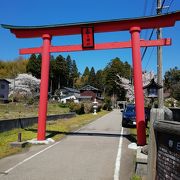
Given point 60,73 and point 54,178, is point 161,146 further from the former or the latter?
A: point 60,73

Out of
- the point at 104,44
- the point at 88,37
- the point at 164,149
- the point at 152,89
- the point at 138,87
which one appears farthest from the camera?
the point at 88,37

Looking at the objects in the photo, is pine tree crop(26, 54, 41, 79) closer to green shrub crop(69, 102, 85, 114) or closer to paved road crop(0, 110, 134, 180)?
green shrub crop(69, 102, 85, 114)

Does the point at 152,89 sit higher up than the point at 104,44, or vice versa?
the point at 104,44

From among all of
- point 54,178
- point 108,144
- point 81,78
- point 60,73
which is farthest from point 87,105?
point 81,78

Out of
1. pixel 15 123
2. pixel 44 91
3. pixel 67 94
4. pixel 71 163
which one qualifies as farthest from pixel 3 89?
pixel 71 163

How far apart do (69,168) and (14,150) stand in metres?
3.69

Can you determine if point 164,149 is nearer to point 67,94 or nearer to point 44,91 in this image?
point 44,91

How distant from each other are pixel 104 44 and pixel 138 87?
2.72 meters

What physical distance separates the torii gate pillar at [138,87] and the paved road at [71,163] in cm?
99

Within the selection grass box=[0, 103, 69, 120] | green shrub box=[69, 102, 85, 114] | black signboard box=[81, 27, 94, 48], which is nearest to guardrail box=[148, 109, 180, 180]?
black signboard box=[81, 27, 94, 48]

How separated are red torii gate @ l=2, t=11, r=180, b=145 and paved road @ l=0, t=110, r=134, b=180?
5.60 feet

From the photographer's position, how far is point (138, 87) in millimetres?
13375

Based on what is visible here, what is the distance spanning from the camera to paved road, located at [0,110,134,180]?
8328 millimetres

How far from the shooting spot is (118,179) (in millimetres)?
7965
